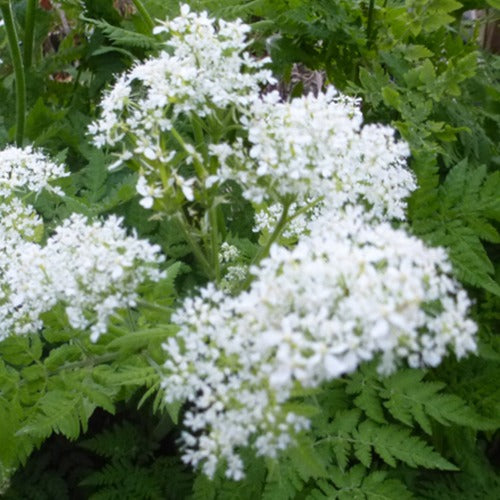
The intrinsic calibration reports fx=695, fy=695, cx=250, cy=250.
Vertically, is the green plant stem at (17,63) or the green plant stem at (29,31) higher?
the green plant stem at (29,31)

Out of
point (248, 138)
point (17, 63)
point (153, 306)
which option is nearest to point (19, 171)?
point (153, 306)

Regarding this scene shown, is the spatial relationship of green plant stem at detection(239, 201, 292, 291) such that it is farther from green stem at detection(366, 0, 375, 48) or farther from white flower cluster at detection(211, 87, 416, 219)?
green stem at detection(366, 0, 375, 48)

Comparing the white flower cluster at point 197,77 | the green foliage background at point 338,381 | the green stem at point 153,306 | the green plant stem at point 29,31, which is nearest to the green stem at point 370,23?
the green foliage background at point 338,381

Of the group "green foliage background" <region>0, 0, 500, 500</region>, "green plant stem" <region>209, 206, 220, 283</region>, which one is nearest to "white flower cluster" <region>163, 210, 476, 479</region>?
"green foliage background" <region>0, 0, 500, 500</region>

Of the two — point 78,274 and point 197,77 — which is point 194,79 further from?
point 78,274

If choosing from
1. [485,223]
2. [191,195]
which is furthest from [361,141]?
[485,223]

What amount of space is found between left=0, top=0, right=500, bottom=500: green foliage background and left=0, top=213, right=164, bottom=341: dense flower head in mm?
178

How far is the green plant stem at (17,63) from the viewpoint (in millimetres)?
2852

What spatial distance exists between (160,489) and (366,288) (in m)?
1.77

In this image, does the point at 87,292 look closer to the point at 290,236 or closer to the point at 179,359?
the point at 179,359

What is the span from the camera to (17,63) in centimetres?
295

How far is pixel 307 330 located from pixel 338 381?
1.32 metres

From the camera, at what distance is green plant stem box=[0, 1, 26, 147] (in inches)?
112

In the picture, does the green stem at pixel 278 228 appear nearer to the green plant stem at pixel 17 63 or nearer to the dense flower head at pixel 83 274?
the dense flower head at pixel 83 274
